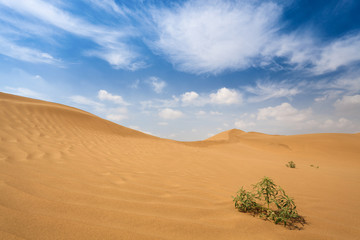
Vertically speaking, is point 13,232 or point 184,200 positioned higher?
point 184,200

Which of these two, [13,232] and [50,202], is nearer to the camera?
[13,232]

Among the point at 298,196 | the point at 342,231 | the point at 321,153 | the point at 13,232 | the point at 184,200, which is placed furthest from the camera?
the point at 321,153

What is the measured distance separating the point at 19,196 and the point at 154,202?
149 cm

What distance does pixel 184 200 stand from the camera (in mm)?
2314

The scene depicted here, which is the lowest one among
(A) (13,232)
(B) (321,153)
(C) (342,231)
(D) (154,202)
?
(A) (13,232)

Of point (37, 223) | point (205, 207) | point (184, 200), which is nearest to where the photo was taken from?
point (37, 223)

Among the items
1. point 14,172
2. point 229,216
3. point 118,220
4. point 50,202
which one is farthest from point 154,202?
point 14,172

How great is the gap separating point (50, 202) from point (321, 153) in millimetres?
16910

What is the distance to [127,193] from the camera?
237cm

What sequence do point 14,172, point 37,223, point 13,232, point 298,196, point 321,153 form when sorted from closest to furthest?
1. point 13,232
2. point 37,223
3. point 14,172
4. point 298,196
5. point 321,153

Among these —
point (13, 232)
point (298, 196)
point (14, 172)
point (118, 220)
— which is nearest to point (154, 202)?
point (118, 220)

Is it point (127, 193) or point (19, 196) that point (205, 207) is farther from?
point (19, 196)

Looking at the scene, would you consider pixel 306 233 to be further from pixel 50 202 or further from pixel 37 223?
pixel 50 202

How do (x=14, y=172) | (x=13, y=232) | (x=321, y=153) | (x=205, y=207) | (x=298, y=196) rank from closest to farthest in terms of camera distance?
(x=13, y=232) < (x=205, y=207) < (x=14, y=172) < (x=298, y=196) < (x=321, y=153)
